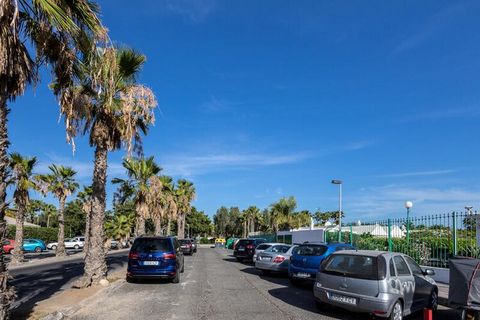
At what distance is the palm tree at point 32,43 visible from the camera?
7.35 m

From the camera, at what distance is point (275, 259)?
19281 millimetres

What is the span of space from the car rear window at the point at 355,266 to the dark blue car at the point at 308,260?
4.55 m

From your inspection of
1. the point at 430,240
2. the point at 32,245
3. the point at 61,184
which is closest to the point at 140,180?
the point at 61,184

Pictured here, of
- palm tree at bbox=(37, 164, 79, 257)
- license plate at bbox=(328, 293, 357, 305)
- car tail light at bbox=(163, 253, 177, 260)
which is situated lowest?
license plate at bbox=(328, 293, 357, 305)

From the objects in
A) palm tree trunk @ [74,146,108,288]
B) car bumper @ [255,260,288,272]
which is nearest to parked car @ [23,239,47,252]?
car bumper @ [255,260,288,272]

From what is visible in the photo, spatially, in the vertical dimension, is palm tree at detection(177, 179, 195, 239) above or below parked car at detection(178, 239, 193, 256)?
above

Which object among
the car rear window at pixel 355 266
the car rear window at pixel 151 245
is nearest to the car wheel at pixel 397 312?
the car rear window at pixel 355 266

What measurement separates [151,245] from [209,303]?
5158 millimetres

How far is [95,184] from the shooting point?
14875mm

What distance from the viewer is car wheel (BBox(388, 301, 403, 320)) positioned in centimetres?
926

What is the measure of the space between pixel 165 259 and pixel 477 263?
10.5m

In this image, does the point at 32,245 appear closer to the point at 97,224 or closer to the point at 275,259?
the point at 275,259

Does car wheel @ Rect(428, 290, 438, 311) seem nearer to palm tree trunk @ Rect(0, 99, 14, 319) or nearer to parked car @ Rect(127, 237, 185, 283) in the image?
parked car @ Rect(127, 237, 185, 283)

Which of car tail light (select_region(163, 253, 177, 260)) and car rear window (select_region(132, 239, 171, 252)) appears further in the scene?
car rear window (select_region(132, 239, 171, 252))
